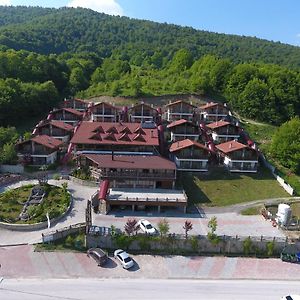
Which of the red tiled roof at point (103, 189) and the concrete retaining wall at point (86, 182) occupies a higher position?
the red tiled roof at point (103, 189)

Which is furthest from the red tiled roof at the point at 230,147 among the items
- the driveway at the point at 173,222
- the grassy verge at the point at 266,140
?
the driveway at the point at 173,222

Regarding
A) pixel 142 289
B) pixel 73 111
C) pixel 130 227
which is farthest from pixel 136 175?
pixel 73 111

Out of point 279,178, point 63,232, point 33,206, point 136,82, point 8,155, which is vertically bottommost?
point 63,232

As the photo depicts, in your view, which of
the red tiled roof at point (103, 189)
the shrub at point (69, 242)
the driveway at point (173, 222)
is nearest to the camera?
the shrub at point (69, 242)

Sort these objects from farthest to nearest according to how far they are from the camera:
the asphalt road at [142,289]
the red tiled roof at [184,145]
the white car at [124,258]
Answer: the red tiled roof at [184,145] → the white car at [124,258] → the asphalt road at [142,289]

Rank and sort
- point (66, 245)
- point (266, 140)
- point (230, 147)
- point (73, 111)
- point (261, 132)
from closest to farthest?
point (66, 245), point (230, 147), point (73, 111), point (266, 140), point (261, 132)

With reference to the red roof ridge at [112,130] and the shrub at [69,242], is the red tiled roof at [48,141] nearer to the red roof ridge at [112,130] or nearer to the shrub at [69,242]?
the red roof ridge at [112,130]

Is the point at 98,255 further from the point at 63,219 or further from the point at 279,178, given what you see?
the point at 279,178
